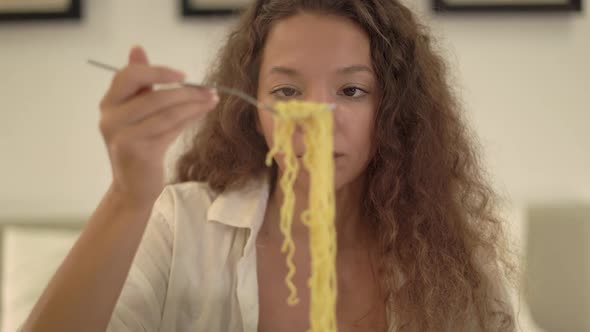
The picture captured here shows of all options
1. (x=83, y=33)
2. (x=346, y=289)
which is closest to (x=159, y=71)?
(x=346, y=289)

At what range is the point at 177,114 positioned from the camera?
2.22ft

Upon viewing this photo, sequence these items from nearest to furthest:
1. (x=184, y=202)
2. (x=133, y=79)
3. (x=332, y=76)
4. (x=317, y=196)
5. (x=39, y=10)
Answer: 1. (x=133, y=79)
2. (x=317, y=196)
3. (x=332, y=76)
4. (x=184, y=202)
5. (x=39, y=10)

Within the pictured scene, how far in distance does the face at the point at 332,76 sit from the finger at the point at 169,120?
0.28 metres

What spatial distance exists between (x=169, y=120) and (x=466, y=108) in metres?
1.35

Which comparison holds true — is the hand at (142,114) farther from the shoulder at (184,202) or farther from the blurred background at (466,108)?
the blurred background at (466,108)

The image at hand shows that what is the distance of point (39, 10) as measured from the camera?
70.9 inches

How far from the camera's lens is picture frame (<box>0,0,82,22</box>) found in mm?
1786

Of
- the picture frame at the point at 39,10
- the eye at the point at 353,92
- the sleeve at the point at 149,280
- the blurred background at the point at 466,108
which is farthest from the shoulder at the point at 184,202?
the picture frame at the point at 39,10

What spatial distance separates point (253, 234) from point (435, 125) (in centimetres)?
41

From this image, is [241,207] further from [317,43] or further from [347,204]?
[317,43]

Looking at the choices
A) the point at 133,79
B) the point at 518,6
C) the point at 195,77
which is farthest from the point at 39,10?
the point at 518,6

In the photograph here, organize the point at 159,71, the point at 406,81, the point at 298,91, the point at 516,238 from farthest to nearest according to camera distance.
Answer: the point at 516,238
the point at 406,81
the point at 298,91
the point at 159,71

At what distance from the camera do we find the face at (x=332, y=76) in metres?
0.94

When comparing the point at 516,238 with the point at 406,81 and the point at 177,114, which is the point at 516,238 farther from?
the point at 177,114
